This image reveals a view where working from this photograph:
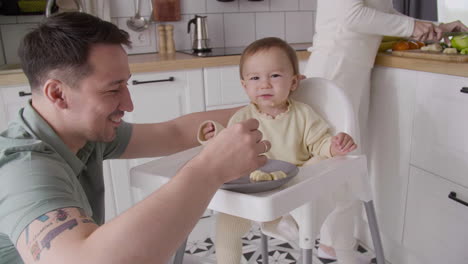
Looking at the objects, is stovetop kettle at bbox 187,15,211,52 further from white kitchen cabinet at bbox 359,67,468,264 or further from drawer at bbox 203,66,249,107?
white kitchen cabinet at bbox 359,67,468,264

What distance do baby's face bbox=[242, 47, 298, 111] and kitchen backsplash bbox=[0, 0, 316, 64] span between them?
4.20ft

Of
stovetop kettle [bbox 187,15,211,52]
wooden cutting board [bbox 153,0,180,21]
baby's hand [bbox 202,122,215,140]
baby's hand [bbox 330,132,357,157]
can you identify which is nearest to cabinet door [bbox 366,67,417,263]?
baby's hand [bbox 330,132,357,157]

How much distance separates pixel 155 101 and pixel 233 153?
4.07 feet

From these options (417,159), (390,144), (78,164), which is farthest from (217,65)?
(78,164)

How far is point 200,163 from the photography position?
628 millimetres

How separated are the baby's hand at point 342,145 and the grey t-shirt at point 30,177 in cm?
55

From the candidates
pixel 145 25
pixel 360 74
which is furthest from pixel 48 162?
pixel 145 25

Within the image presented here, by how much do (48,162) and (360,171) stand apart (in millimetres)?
612

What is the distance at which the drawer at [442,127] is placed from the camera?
124 cm

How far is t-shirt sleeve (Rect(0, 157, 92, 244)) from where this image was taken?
57 centimetres

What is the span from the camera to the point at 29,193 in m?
0.58

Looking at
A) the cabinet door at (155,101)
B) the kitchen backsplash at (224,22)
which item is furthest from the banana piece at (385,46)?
the kitchen backsplash at (224,22)

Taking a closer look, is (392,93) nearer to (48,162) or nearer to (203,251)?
(203,251)

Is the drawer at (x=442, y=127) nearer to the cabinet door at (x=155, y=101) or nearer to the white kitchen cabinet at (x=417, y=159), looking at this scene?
the white kitchen cabinet at (x=417, y=159)
